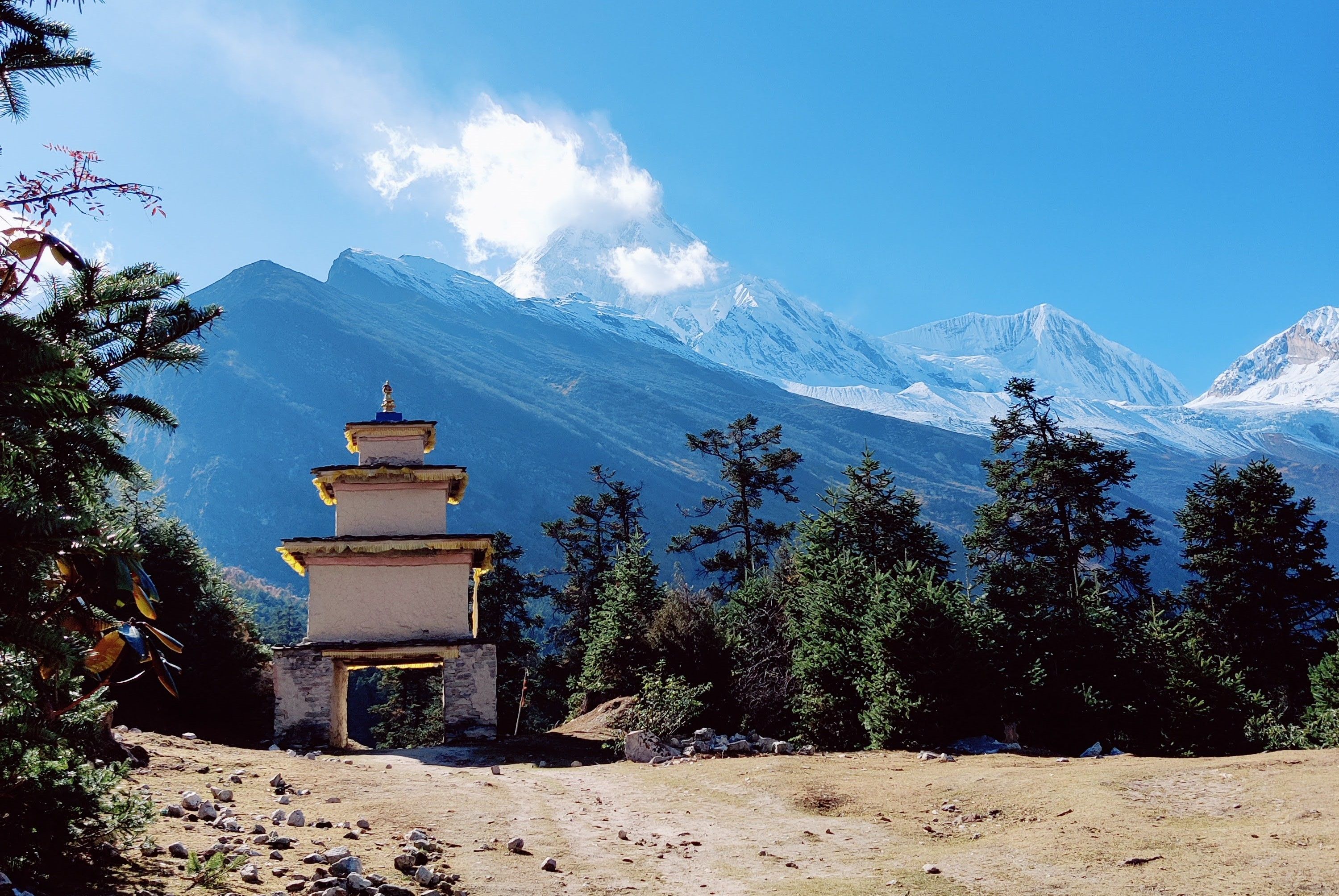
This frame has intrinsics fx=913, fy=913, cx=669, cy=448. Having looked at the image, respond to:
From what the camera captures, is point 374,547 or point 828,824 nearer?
point 828,824

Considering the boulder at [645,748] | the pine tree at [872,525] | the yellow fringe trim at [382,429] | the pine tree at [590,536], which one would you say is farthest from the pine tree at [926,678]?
the pine tree at [590,536]

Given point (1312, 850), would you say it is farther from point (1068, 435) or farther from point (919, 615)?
point (1068, 435)

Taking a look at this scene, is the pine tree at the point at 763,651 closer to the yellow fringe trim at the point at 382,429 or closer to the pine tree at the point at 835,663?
the pine tree at the point at 835,663

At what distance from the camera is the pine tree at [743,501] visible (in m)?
42.0

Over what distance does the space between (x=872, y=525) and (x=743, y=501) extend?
12983 mm

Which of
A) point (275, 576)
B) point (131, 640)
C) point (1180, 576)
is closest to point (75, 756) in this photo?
point (131, 640)

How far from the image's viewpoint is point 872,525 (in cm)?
2950

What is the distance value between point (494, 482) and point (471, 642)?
156 meters

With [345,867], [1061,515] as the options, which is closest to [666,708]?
[345,867]

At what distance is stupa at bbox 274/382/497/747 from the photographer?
21031 millimetres

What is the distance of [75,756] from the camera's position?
681 centimetres

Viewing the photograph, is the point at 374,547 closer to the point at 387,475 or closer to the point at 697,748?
the point at 387,475

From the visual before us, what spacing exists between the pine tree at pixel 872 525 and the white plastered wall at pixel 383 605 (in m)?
11.4

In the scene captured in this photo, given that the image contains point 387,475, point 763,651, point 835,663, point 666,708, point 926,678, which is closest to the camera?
point 926,678
